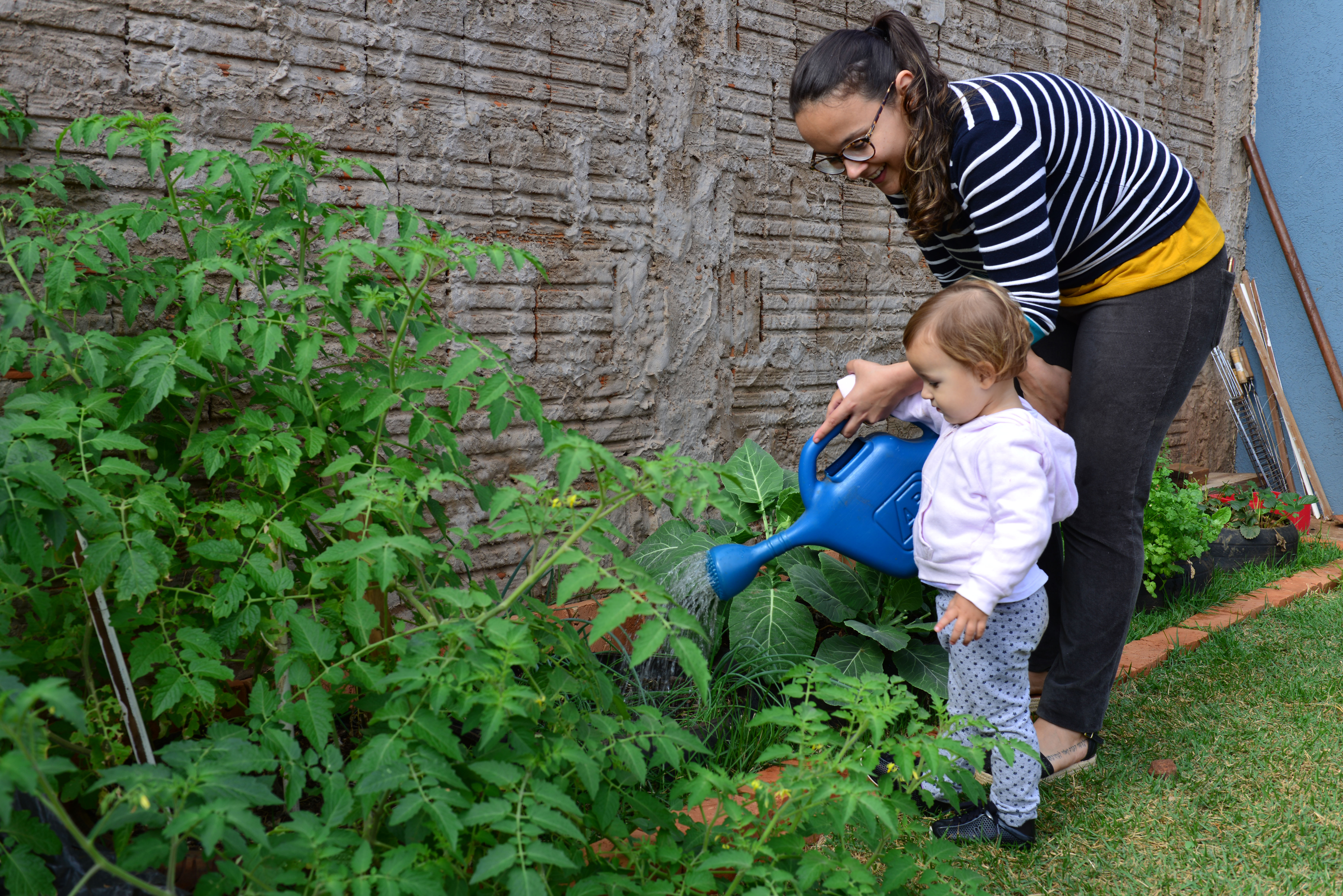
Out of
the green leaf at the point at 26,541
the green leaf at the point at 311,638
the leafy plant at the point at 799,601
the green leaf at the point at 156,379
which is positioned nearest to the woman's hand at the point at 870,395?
the leafy plant at the point at 799,601

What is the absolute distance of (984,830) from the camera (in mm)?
1691

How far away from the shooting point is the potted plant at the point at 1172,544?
302cm

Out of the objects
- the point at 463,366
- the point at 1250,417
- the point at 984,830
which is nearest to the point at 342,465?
the point at 463,366

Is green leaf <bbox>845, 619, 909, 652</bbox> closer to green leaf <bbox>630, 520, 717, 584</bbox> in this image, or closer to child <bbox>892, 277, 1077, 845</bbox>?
child <bbox>892, 277, 1077, 845</bbox>

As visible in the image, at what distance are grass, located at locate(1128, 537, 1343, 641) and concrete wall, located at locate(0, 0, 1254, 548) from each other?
4.21 feet

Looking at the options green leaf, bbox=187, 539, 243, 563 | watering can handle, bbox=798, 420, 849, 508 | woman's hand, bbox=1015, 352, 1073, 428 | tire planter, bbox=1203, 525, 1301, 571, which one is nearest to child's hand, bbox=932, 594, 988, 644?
watering can handle, bbox=798, 420, 849, 508

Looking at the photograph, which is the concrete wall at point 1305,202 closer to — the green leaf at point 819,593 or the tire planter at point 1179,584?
the tire planter at point 1179,584

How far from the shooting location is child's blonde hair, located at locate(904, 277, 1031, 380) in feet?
5.28

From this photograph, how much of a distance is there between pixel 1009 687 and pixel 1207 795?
0.57 m

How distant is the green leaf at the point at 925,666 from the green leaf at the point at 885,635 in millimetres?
33

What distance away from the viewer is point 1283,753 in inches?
79.3

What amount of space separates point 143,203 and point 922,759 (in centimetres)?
181

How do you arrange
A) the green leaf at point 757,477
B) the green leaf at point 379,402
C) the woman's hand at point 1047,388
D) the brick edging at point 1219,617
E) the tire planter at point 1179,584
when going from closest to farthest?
the green leaf at point 379,402, the woman's hand at point 1047,388, the green leaf at point 757,477, the brick edging at point 1219,617, the tire planter at point 1179,584

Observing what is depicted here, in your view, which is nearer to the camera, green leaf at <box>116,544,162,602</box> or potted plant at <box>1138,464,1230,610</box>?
green leaf at <box>116,544,162,602</box>
